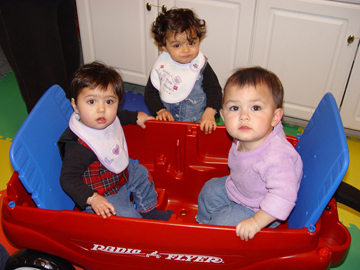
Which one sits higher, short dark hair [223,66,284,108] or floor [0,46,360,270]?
short dark hair [223,66,284,108]

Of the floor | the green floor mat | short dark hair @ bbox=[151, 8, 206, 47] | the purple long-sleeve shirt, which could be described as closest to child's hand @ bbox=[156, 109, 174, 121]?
short dark hair @ bbox=[151, 8, 206, 47]

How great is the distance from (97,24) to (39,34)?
74 cm

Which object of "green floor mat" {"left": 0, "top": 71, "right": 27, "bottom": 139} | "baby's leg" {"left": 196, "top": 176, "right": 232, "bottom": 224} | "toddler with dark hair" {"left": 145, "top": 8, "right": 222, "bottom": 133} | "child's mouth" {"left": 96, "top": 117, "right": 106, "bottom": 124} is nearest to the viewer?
"child's mouth" {"left": 96, "top": 117, "right": 106, "bottom": 124}

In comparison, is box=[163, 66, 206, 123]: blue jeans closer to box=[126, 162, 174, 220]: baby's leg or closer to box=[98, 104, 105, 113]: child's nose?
box=[126, 162, 174, 220]: baby's leg

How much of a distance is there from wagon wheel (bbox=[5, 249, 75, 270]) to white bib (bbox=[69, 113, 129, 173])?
0.33m

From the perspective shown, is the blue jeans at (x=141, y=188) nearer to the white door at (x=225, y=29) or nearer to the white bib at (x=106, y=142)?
the white bib at (x=106, y=142)

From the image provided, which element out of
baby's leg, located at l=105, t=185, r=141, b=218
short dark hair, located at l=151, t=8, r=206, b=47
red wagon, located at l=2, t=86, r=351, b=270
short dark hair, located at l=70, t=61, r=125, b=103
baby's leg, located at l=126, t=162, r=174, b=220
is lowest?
baby's leg, located at l=126, t=162, r=174, b=220

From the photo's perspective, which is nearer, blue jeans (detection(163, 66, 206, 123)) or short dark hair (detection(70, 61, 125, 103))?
short dark hair (detection(70, 61, 125, 103))

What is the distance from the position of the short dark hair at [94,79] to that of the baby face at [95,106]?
0.04 feet

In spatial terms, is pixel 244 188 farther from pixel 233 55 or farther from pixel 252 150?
pixel 233 55

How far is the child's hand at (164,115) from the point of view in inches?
55.4

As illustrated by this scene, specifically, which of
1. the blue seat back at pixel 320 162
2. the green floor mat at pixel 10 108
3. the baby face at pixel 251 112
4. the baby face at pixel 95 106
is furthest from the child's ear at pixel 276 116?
the green floor mat at pixel 10 108

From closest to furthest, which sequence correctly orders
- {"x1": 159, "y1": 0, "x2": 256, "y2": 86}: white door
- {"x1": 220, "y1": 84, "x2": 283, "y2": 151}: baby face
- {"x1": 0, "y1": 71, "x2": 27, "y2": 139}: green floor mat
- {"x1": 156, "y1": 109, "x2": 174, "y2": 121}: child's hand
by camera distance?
{"x1": 220, "y1": 84, "x2": 283, "y2": 151}: baby face
{"x1": 156, "y1": 109, "x2": 174, "y2": 121}: child's hand
{"x1": 159, "y1": 0, "x2": 256, "y2": 86}: white door
{"x1": 0, "y1": 71, "x2": 27, "y2": 139}: green floor mat

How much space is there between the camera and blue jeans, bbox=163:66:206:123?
1.47m
